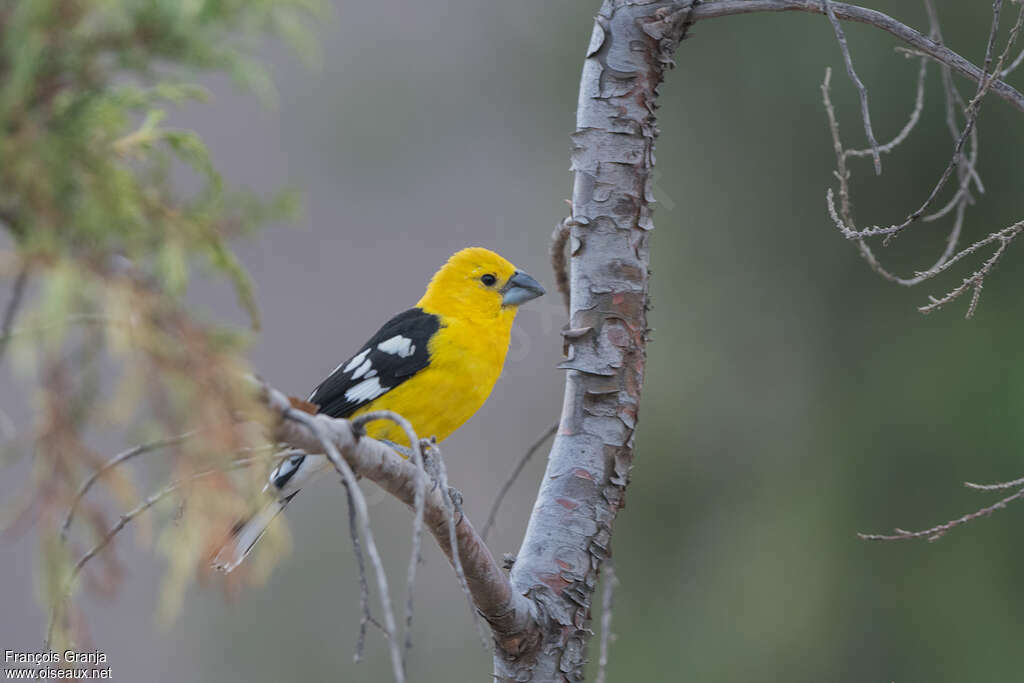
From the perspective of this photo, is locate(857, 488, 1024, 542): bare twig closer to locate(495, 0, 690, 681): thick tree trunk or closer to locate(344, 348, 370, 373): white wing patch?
locate(495, 0, 690, 681): thick tree trunk

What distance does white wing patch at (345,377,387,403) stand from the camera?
3939 mm

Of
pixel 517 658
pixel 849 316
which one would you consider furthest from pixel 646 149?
pixel 849 316

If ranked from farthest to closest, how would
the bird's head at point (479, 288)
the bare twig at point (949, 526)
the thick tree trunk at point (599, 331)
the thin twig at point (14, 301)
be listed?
the bird's head at point (479, 288)
the thick tree trunk at point (599, 331)
the bare twig at point (949, 526)
the thin twig at point (14, 301)

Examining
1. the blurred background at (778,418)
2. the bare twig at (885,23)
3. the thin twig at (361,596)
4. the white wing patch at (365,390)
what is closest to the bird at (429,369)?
the white wing patch at (365,390)

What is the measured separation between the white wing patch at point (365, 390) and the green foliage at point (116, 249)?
262 cm

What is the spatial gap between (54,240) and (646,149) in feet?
5.94

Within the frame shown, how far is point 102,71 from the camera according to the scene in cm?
122

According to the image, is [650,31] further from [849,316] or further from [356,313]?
[356,313]

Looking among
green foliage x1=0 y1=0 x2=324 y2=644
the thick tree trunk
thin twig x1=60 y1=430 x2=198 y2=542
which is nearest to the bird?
the thick tree trunk

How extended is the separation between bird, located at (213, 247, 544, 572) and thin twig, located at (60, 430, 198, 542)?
2.36 m

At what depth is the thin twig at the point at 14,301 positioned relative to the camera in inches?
44.8

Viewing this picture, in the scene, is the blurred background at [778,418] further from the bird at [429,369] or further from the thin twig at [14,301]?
the thin twig at [14,301]

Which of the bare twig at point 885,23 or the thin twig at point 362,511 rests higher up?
the bare twig at point 885,23

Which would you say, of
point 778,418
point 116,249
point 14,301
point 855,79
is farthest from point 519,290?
point 14,301
